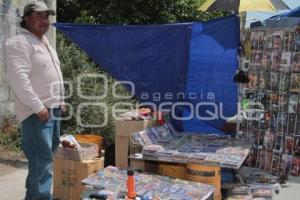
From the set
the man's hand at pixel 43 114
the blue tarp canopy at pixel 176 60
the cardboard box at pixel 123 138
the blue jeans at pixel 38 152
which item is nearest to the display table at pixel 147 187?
the blue jeans at pixel 38 152

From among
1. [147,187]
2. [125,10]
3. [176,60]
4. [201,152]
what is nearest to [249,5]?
[176,60]

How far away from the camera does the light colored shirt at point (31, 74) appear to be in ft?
12.0

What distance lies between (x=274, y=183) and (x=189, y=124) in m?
1.32

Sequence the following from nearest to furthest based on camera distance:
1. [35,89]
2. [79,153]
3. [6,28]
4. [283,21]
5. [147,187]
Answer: [35,89]
[147,187]
[79,153]
[283,21]
[6,28]

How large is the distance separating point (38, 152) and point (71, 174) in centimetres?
85

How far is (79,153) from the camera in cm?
461

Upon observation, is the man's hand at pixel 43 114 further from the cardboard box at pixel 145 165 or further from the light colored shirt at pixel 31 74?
the cardboard box at pixel 145 165

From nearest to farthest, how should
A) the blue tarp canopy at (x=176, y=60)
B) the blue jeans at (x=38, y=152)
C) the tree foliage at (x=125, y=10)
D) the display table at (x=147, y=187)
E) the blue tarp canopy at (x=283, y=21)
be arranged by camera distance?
1. the blue jeans at (x=38, y=152)
2. the display table at (x=147, y=187)
3. the blue tarp canopy at (x=283, y=21)
4. the blue tarp canopy at (x=176, y=60)
5. the tree foliage at (x=125, y=10)

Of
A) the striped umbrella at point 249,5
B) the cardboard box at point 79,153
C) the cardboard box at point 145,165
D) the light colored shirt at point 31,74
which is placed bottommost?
the cardboard box at point 145,165

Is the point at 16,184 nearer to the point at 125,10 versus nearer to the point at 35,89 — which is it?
the point at 35,89

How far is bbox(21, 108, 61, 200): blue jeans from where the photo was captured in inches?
150

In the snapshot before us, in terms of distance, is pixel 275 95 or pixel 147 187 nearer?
pixel 147 187

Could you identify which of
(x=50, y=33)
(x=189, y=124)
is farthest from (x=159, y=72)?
(x=50, y=33)

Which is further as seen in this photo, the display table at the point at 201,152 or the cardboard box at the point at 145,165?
the cardboard box at the point at 145,165
